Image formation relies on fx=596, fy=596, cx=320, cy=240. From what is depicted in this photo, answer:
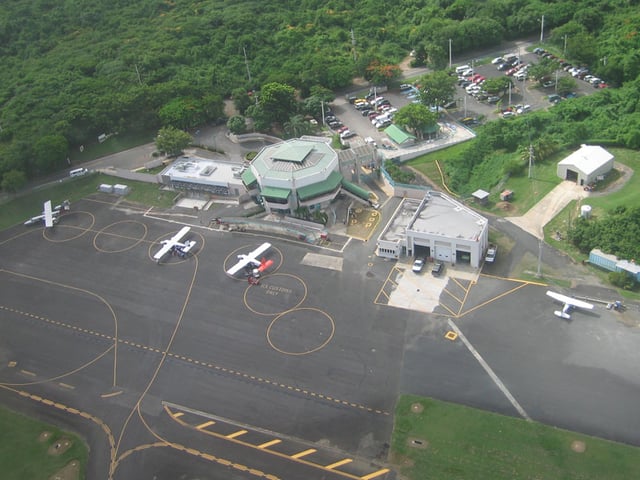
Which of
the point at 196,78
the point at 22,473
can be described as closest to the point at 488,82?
the point at 196,78

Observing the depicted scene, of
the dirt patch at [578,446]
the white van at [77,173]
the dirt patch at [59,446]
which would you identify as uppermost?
the white van at [77,173]

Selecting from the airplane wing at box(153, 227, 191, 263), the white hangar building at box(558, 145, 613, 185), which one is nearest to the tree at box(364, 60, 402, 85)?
the white hangar building at box(558, 145, 613, 185)

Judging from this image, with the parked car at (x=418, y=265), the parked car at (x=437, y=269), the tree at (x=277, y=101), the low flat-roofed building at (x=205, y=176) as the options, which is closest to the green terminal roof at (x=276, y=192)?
the low flat-roofed building at (x=205, y=176)

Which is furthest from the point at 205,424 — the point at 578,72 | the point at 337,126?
the point at 578,72

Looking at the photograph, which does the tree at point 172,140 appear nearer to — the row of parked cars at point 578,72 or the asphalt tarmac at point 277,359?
the asphalt tarmac at point 277,359

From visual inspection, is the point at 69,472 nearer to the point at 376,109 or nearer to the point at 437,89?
the point at 376,109

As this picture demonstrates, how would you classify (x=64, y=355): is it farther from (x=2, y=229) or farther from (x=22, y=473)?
(x=2, y=229)

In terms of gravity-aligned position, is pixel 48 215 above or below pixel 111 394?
above
